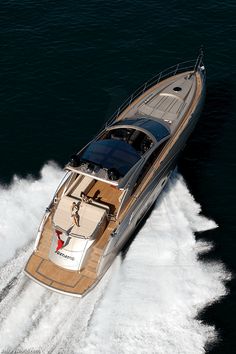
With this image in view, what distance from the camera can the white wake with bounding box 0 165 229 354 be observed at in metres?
Answer: 19.3

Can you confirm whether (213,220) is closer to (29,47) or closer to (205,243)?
(205,243)

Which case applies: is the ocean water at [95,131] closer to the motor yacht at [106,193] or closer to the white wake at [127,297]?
the white wake at [127,297]

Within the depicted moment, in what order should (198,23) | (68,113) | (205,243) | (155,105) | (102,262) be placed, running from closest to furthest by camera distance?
(102,262)
(205,243)
(155,105)
(68,113)
(198,23)

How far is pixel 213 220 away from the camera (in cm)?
2548

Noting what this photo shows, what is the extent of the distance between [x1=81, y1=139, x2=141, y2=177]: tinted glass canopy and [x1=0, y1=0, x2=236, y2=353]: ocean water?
12.1ft

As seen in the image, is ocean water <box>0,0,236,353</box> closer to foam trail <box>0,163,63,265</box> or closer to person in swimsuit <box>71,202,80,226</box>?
foam trail <box>0,163,63,265</box>

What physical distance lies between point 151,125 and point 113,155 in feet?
12.6

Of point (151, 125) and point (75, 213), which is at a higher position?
point (151, 125)

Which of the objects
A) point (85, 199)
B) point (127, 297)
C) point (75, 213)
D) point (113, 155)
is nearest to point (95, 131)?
point (113, 155)

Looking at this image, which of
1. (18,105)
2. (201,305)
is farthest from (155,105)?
(201,305)

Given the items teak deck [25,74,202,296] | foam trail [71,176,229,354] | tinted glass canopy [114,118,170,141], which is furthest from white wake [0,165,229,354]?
tinted glass canopy [114,118,170,141]

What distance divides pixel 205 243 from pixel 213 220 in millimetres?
1913

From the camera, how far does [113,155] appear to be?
76.4ft

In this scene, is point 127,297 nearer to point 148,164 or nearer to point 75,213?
point 75,213
